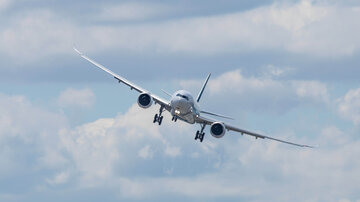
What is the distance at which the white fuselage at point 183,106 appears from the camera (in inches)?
5049

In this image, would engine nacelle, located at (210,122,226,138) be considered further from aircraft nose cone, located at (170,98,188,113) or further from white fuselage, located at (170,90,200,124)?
aircraft nose cone, located at (170,98,188,113)

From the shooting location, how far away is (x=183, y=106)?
128 metres

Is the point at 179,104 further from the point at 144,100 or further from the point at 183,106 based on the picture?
the point at 144,100

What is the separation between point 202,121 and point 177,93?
1018cm

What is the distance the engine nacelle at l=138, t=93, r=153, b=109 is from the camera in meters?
133

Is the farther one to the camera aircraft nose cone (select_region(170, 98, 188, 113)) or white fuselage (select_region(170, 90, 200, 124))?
white fuselage (select_region(170, 90, 200, 124))

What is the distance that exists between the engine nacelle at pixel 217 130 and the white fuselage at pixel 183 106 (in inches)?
180

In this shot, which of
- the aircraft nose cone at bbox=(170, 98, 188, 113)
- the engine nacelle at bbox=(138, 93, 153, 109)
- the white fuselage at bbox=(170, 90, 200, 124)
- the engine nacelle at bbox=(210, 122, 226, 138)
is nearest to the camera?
the aircraft nose cone at bbox=(170, 98, 188, 113)

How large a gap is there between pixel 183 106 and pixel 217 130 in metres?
10.7

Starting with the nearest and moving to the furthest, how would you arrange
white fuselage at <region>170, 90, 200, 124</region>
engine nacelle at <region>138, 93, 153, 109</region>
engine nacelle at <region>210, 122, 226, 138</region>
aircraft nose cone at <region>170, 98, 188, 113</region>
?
aircraft nose cone at <region>170, 98, 188, 113</region>
white fuselage at <region>170, 90, 200, 124</region>
engine nacelle at <region>138, 93, 153, 109</region>
engine nacelle at <region>210, 122, 226, 138</region>

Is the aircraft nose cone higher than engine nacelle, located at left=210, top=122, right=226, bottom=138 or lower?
lower

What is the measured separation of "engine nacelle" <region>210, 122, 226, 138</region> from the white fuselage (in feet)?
15.0

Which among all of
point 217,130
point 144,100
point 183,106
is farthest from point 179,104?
point 217,130

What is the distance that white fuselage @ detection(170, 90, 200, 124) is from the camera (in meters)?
128
